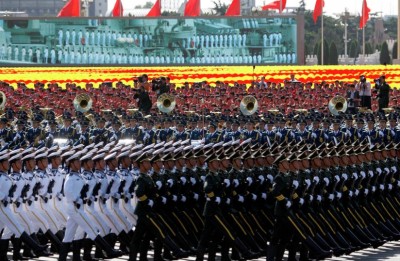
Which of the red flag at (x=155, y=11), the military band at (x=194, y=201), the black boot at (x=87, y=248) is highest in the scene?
the red flag at (x=155, y=11)

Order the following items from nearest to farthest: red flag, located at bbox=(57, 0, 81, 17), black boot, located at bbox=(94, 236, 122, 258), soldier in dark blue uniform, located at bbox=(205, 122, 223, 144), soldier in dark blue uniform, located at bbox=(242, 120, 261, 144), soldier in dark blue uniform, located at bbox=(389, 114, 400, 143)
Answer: black boot, located at bbox=(94, 236, 122, 258), soldier in dark blue uniform, located at bbox=(205, 122, 223, 144), soldier in dark blue uniform, located at bbox=(389, 114, 400, 143), soldier in dark blue uniform, located at bbox=(242, 120, 261, 144), red flag, located at bbox=(57, 0, 81, 17)

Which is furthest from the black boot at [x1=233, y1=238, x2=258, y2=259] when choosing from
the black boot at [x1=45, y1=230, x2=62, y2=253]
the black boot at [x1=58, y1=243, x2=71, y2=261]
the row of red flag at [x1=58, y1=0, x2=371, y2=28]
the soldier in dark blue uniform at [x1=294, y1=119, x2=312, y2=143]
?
the row of red flag at [x1=58, y1=0, x2=371, y2=28]

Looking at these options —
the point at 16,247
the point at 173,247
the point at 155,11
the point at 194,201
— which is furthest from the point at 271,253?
the point at 155,11

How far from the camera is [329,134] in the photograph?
98.1 ft

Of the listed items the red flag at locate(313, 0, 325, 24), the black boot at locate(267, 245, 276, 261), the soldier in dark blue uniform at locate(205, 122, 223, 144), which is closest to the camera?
the black boot at locate(267, 245, 276, 261)

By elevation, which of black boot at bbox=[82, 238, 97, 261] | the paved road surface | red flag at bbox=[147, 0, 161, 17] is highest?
red flag at bbox=[147, 0, 161, 17]

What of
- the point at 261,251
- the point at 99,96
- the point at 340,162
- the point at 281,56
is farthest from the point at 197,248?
the point at 281,56

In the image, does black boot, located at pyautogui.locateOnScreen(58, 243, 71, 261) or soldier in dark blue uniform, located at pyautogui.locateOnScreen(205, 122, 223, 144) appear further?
soldier in dark blue uniform, located at pyautogui.locateOnScreen(205, 122, 223, 144)

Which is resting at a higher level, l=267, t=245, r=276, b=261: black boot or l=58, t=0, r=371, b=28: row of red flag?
l=58, t=0, r=371, b=28: row of red flag

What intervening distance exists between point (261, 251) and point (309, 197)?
103 cm

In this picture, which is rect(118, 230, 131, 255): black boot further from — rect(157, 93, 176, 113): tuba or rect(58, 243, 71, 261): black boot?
rect(157, 93, 176, 113): tuba

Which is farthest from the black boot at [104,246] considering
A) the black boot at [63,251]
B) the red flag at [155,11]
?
the red flag at [155,11]

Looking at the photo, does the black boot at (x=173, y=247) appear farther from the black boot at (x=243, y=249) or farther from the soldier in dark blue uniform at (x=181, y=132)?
the soldier in dark blue uniform at (x=181, y=132)

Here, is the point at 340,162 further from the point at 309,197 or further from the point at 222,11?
the point at 222,11
